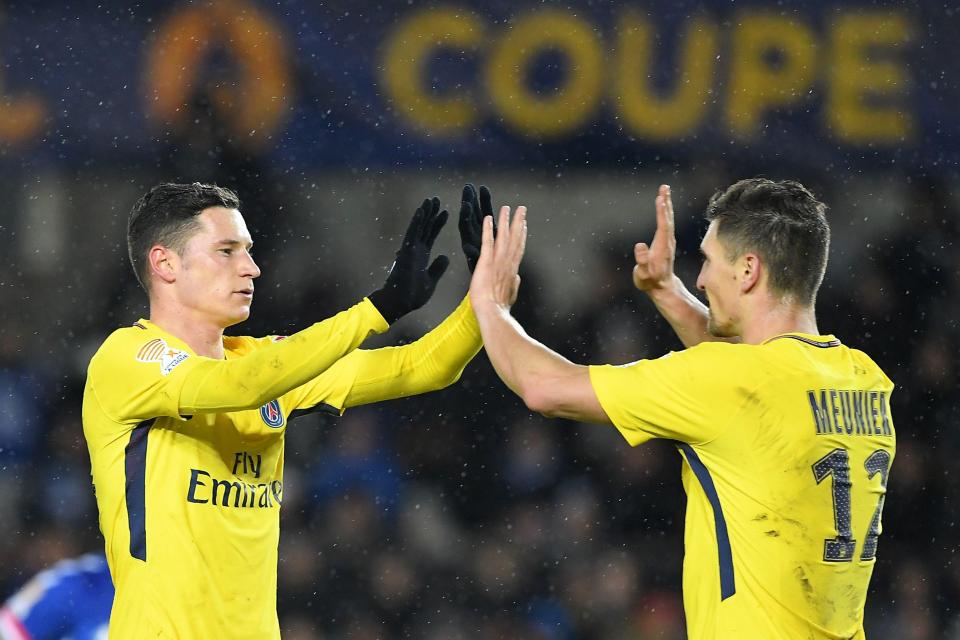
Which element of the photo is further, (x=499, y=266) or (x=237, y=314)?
(x=237, y=314)

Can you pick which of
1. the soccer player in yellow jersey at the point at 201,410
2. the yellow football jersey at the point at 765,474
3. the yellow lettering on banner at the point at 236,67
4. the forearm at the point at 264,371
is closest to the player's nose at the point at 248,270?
the soccer player in yellow jersey at the point at 201,410

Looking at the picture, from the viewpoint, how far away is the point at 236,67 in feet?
18.2

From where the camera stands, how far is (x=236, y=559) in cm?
237

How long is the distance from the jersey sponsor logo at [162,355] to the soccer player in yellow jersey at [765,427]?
0.65m

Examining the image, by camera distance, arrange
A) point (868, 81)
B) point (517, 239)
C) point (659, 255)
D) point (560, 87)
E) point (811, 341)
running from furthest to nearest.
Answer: point (868, 81) < point (560, 87) < point (659, 255) < point (517, 239) < point (811, 341)

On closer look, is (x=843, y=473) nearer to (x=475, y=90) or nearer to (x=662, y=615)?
(x=662, y=615)

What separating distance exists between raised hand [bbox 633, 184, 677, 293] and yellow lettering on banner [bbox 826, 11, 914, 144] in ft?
11.4

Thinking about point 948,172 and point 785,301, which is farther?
point 948,172

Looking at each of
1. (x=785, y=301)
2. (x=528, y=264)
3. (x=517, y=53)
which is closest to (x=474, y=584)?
(x=528, y=264)

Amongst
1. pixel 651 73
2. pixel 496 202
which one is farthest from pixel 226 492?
pixel 651 73

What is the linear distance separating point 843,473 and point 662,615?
3381mm

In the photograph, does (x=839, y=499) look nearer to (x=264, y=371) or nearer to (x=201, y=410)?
(x=264, y=371)

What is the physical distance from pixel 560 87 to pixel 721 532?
159 inches

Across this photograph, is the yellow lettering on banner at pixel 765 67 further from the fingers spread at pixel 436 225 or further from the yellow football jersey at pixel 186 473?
the yellow football jersey at pixel 186 473
